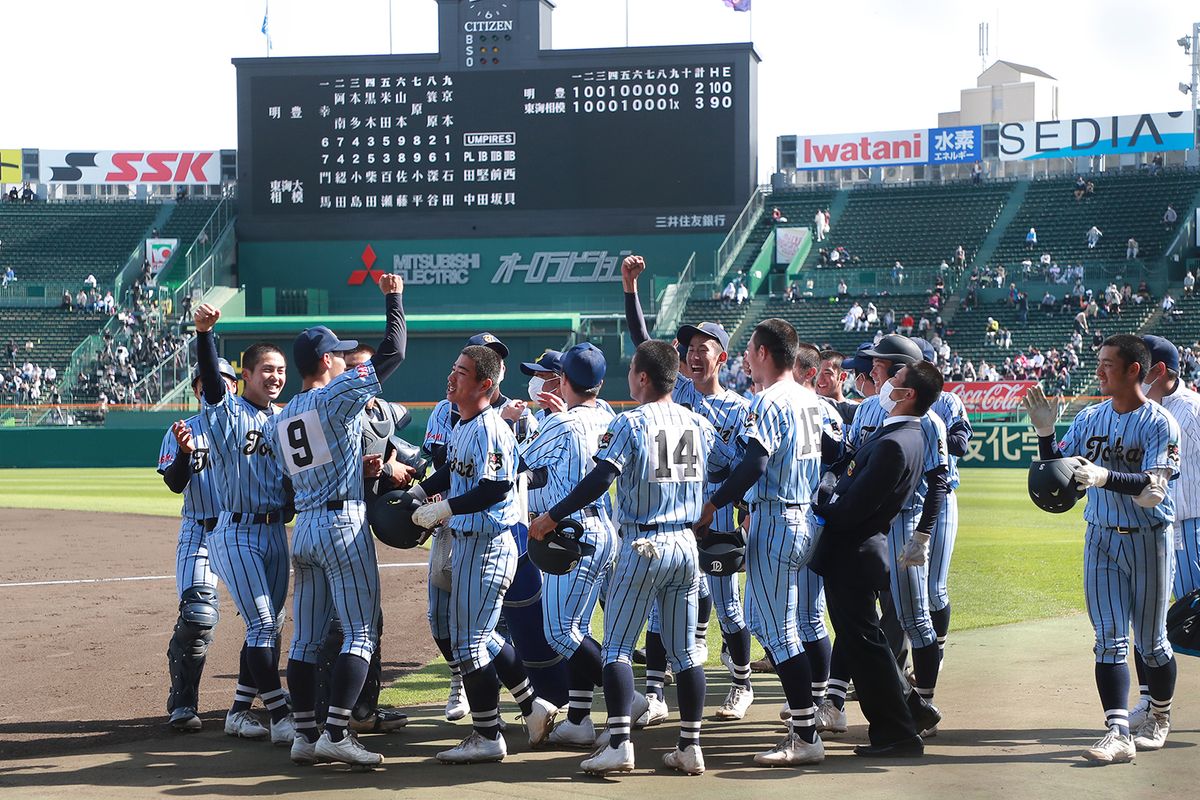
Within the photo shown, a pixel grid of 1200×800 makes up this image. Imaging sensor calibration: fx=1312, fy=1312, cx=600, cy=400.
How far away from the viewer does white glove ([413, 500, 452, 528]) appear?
5.92 meters

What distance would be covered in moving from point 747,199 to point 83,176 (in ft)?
85.9

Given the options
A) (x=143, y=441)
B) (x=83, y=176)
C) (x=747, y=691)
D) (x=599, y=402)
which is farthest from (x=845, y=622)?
(x=83, y=176)

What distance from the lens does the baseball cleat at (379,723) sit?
6.79 metres

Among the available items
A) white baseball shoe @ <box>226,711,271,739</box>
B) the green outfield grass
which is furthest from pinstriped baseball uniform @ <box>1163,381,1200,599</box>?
white baseball shoe @ <box>226,711,271,739</box>

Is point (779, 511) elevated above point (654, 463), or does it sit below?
below

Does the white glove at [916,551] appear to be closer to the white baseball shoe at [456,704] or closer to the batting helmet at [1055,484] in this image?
the batting helmet at [1055,484]

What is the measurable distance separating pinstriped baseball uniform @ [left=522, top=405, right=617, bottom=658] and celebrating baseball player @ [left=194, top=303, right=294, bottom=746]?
133 centimetres

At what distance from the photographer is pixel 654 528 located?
5.93m

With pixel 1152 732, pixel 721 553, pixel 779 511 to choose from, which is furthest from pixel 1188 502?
pixel 721 553

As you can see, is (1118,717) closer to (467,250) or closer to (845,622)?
(845,622)

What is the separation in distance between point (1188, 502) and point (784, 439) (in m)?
2.51

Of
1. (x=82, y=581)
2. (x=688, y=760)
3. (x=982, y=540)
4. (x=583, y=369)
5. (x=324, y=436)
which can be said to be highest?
(x=583, y=369)

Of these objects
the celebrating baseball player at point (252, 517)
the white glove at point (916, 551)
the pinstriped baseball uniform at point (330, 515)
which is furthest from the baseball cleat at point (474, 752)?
the white glove at point (916, 551)

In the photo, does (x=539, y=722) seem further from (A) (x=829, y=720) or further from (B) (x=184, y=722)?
(B) (x=184, y=722)
